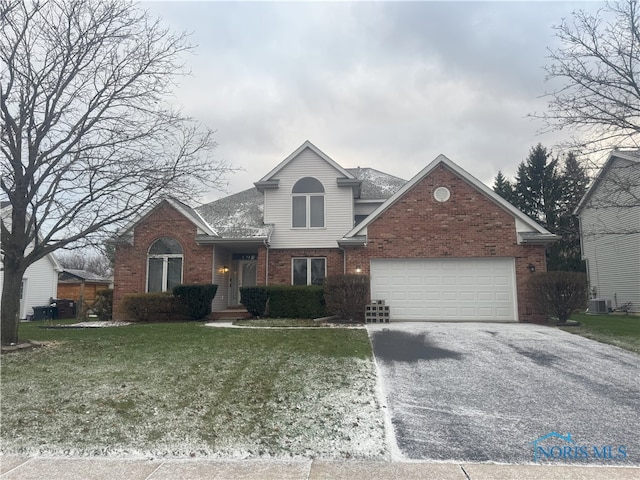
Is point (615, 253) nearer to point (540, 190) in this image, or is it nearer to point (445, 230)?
point (445, 230)

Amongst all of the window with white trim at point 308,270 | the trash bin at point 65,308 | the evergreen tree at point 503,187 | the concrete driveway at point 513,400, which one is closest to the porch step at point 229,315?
the window with white trim at point 308,270

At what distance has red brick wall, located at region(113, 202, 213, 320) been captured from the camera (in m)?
17.1

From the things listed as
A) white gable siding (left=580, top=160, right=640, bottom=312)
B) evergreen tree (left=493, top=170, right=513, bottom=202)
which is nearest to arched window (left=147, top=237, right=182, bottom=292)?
white gable siding (left=580, top=160, right=640, bottom=312)

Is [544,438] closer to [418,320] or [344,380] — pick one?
[344,380]

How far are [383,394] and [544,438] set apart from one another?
6.69 ft

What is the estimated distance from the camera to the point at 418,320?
46.9ft

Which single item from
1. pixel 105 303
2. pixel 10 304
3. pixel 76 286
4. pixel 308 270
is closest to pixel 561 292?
pixel 308 270

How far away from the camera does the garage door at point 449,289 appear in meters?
14.3

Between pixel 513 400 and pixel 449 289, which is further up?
pixel 449 289

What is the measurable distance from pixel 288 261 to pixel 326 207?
279cm

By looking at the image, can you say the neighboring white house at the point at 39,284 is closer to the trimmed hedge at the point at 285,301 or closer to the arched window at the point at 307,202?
the trimmed hedge at the point at 285,301

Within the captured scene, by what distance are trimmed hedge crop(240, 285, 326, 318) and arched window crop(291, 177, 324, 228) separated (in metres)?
3.65

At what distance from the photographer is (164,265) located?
57.0 ft

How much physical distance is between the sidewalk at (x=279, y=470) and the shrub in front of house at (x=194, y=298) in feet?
38.8
